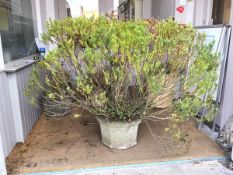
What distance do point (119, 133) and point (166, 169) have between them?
0.57m

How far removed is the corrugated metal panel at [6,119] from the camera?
79.7 inches

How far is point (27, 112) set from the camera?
2.60 meters

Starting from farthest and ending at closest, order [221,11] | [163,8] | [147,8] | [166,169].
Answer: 1. [147,8]
2. [163,8]
3. [221,11]
4. [166,169]

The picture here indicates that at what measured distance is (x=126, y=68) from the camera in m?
1.78

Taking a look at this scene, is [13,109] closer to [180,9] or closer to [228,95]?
[228,95]

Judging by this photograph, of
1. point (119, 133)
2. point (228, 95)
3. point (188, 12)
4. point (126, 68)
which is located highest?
point (188, 12)

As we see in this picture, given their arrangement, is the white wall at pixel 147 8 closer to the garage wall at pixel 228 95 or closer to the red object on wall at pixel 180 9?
the red object on wall at pixel 180 9

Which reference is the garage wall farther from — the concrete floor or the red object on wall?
the red object on wall

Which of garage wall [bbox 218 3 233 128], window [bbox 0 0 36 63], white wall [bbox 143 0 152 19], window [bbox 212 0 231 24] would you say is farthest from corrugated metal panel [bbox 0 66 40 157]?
white wall [bbox 143 0 152 19]

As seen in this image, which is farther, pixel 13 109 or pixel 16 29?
pixel 16 29

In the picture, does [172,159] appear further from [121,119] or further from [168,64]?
[168,64]

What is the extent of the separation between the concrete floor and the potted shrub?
0.33 metres

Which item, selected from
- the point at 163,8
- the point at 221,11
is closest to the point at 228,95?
the point at 221,11

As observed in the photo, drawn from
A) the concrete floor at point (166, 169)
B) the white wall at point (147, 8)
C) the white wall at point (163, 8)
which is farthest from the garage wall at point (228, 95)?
the white wall at point (147, 8)
